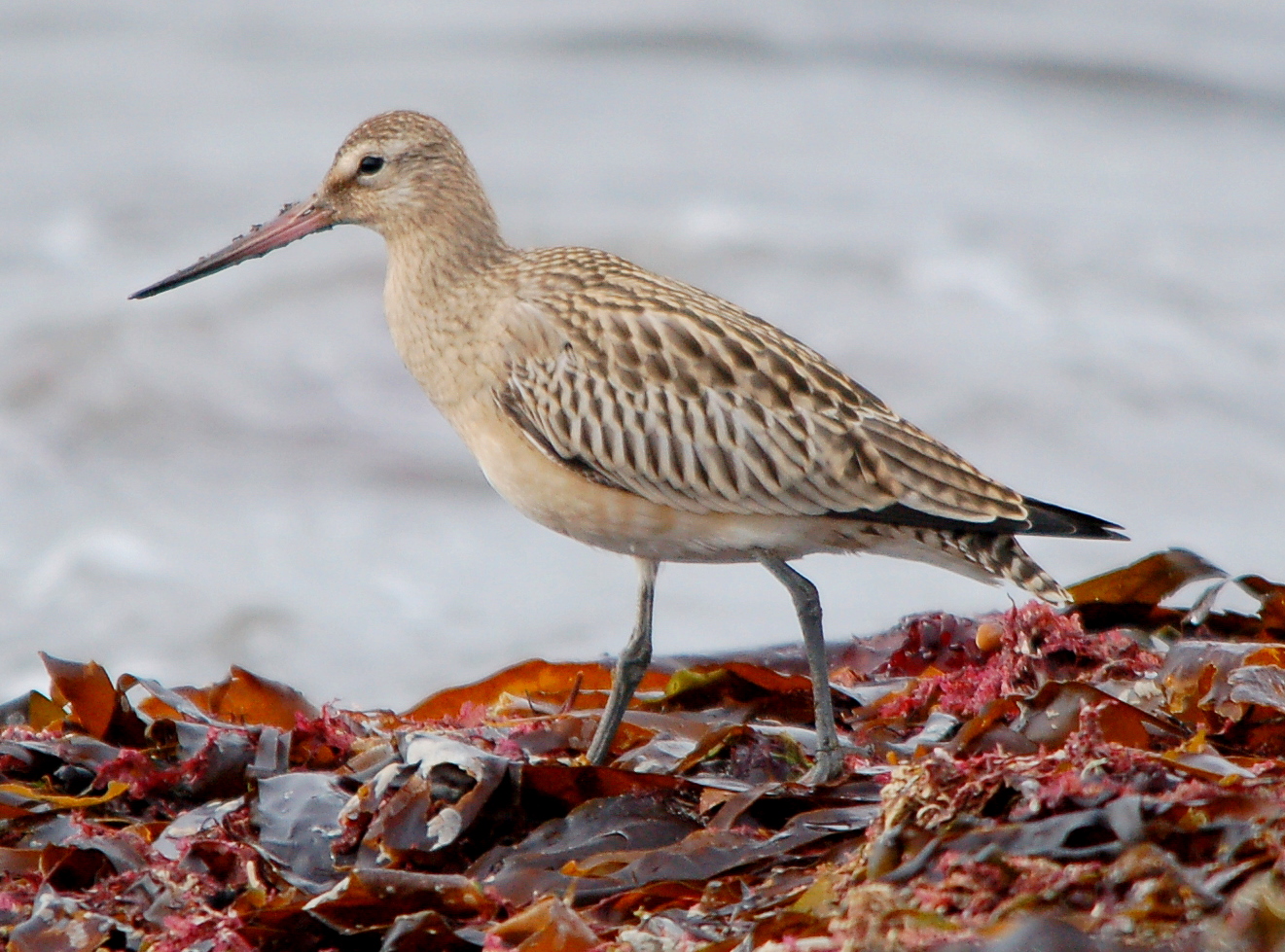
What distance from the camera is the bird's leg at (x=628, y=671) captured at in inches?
187

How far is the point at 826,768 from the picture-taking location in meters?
4.24

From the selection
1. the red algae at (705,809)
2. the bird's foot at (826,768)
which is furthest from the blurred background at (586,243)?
the bird's foot at (826,768)

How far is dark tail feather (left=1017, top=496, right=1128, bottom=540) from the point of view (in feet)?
16.5

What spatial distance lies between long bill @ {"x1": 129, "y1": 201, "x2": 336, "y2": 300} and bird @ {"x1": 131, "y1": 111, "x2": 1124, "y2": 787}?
2.51 feet

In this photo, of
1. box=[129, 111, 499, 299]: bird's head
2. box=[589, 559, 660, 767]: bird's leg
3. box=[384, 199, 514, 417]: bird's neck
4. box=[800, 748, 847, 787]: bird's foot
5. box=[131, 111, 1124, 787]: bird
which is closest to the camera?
box=[800, 748, 847, 787]: bird's foot

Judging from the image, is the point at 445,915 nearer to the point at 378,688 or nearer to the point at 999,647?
the point at 999,647

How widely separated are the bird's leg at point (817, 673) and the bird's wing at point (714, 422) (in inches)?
8.0

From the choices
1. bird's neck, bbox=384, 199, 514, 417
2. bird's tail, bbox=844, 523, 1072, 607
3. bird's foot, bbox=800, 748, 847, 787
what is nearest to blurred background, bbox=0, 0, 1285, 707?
bird's tail, bbox=844, 523, 1072, 607

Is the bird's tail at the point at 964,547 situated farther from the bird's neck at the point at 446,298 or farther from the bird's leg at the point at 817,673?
the bird's neck at the point at 446,298

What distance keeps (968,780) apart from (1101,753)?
0.88ft

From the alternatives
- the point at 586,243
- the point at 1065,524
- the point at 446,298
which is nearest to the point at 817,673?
the point at 1065,524

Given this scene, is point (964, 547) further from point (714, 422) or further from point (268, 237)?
point (268, 237)

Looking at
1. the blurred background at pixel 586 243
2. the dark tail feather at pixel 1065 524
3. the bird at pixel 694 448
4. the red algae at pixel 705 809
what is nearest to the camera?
the red algae at pixel 705 809

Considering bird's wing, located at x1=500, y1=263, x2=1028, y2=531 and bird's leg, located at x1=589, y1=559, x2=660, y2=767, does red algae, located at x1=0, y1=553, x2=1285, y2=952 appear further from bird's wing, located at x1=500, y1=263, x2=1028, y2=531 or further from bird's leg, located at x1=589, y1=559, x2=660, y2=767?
bird's wing, located at x1=500, y1=263, x2=1028, y2=531
